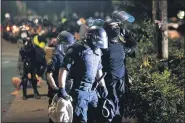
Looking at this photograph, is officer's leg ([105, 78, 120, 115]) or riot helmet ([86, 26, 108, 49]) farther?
officer's leg ([105, 78, 120, 115])

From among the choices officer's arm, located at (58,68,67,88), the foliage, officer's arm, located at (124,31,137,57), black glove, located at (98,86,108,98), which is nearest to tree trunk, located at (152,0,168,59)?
the foliage

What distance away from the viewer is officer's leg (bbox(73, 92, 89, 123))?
5.41m

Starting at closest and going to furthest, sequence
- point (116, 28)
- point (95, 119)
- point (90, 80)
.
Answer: point (90, 80) < point (95, 119) < point (116, 28)

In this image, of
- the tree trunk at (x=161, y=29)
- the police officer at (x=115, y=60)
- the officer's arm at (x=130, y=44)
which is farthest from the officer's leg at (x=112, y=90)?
the tree trunk at (x=161, y=29)

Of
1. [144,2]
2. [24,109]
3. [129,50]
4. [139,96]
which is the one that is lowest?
[24,109]

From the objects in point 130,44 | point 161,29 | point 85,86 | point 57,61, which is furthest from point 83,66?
point 161,29

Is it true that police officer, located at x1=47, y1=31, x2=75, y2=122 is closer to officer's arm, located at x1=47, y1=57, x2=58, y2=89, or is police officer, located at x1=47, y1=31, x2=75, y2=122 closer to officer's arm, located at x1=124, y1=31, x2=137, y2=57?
officer's arm, located at x1=47, y1=57, x2=58, y2=89

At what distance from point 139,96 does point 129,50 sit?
2.90ft

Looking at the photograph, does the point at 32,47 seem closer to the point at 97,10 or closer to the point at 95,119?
the point at 95,119

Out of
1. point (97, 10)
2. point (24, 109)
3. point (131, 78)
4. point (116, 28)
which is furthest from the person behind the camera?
point (97, 10)

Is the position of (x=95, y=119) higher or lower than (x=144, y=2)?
lower

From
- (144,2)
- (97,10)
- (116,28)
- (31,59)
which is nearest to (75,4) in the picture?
(97,10)

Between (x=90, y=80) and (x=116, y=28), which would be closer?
(x=90, y=80)

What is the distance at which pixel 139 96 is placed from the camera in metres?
6.50
